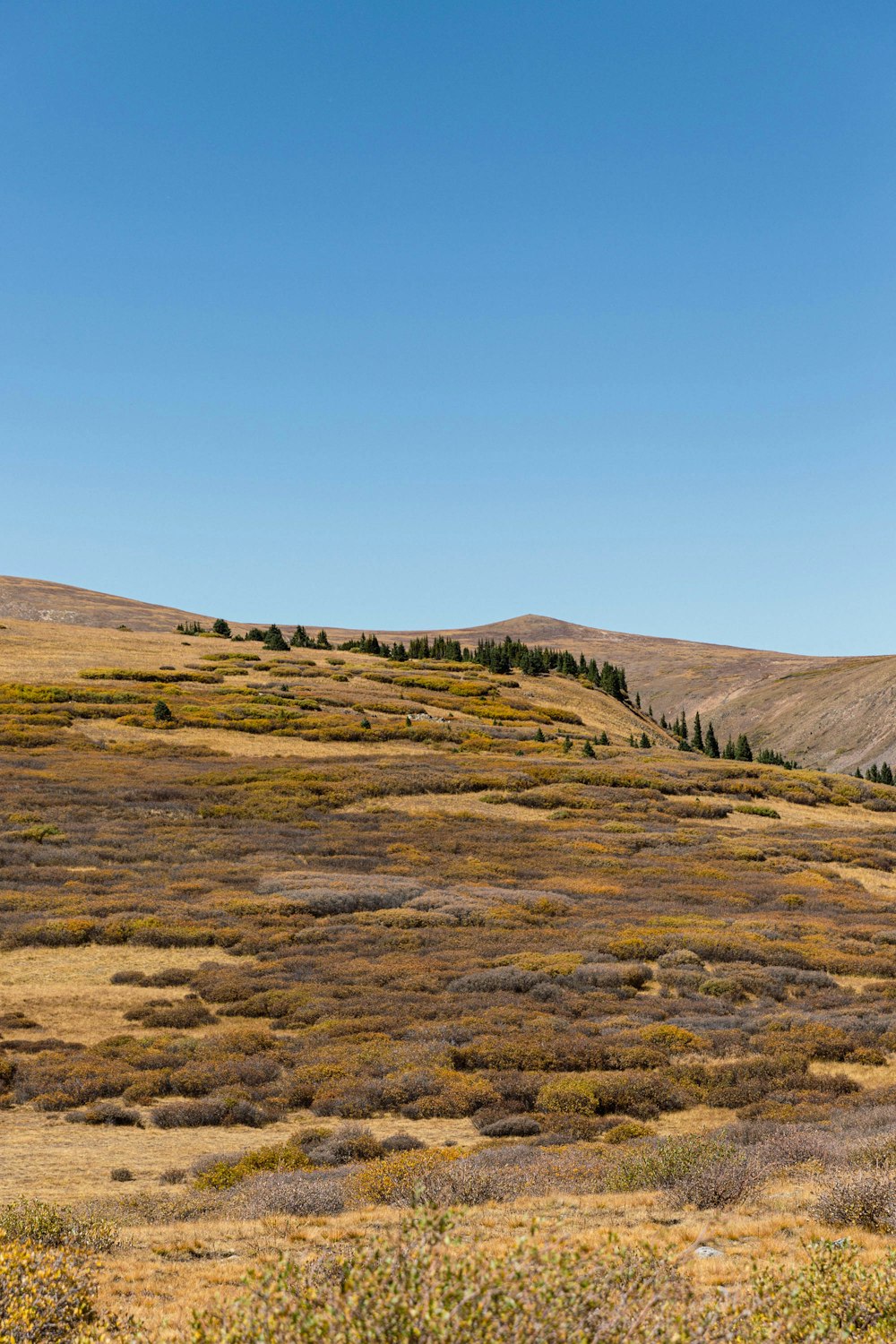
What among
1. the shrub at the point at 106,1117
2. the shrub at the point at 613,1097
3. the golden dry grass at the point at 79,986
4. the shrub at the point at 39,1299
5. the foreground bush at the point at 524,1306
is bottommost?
the golden dry grass at the point at 79,986

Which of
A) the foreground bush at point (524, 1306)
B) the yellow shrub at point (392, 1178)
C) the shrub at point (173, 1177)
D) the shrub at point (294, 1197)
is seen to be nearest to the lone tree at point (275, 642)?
the shrub at point (173, 1177)

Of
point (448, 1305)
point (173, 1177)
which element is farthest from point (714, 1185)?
point (173, 1177)

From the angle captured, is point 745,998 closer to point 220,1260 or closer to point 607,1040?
point 607,1040

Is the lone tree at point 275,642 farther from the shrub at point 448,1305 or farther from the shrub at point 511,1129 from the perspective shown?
the shrub at point 448,1305

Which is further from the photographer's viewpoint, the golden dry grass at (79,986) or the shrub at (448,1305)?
the golden dry grass at (79,986)

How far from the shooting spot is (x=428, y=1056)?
18.0 m

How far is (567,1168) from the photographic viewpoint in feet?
40.5

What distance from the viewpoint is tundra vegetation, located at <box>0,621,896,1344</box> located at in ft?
20.4

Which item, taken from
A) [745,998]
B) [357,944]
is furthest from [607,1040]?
[357,944]

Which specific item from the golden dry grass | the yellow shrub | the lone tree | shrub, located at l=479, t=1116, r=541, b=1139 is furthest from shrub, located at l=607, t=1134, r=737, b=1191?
the lone tree

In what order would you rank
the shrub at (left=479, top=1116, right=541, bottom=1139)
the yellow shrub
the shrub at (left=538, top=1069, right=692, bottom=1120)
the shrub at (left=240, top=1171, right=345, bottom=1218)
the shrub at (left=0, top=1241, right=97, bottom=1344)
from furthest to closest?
1. the shrub at (left=538, top=1069, right=692, bottom=1120)
2. the shrub at (left=479, top=1116, right=541, bottom=1139)
3. the yellow shrub
4. the shrub at (left=240, top=1171, right=345, bottom=1218)
5. the shrub at (left=0, top=1241, right=97, bottom=1344)

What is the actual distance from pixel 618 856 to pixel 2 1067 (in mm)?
30167

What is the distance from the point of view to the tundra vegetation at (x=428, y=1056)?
6223 mm

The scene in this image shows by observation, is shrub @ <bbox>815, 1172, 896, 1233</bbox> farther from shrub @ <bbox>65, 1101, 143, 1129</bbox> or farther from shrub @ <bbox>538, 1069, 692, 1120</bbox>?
shrub @ <bbox>65, 1101, 143, 1129</bbox>
